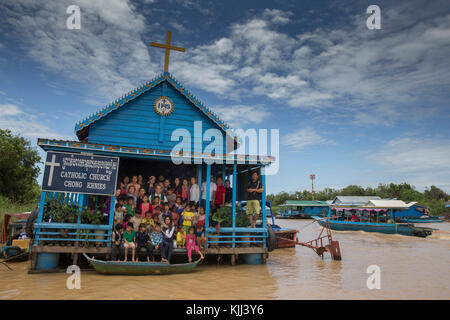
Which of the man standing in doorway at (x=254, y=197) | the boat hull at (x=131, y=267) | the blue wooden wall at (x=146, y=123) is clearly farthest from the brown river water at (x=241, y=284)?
the blue wooden wall at (x=146, y=123)

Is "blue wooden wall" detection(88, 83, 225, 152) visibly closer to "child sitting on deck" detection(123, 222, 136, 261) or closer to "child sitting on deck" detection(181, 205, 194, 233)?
"child sitting on deck" detection(181, 205, 194, 233)

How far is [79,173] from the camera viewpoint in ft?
29.0

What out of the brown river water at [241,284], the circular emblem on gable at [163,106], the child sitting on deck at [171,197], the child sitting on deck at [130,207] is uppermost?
the circular emblem on gable at [163,106]

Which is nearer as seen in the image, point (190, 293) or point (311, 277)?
point (190, 293)

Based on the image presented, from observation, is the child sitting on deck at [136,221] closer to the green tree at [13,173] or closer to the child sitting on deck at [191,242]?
the child sitting on deck at [191,242]

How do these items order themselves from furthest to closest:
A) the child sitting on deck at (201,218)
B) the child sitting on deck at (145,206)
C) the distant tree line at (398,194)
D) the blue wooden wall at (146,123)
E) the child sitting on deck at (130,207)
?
the distant tree line at (398,194) → the blue wooden wall at (146,123) → the child sitting on deck at (201,218) → the child sitting on deck at (145,206) → the child sitting on deck at (130,207)

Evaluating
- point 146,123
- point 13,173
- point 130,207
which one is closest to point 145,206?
point 130,207

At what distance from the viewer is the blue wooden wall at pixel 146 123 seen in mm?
12203

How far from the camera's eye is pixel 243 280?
852 centimetres

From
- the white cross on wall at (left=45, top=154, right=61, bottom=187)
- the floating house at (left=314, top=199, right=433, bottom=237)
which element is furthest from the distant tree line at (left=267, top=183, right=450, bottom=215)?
the white cross on wall at (left=45, top=154, right=61, bottom=187)

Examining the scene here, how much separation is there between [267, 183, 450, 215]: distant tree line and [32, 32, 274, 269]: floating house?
54232mm
